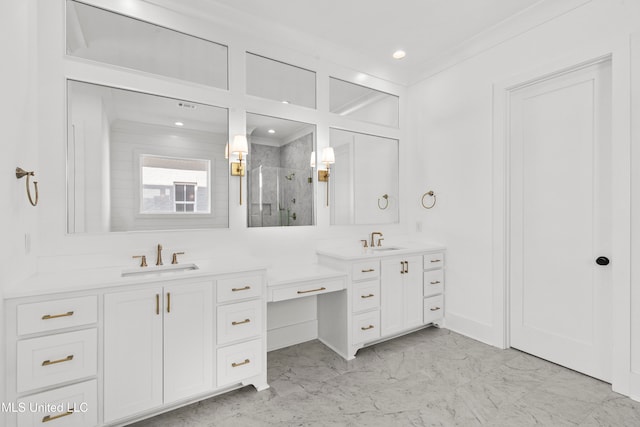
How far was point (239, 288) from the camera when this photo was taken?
2.02 meters

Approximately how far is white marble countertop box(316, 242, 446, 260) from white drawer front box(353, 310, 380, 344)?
518mm

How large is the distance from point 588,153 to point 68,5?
382 cm

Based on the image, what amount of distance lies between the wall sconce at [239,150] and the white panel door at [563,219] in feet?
7.79

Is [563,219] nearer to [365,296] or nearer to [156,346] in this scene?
[365,296]

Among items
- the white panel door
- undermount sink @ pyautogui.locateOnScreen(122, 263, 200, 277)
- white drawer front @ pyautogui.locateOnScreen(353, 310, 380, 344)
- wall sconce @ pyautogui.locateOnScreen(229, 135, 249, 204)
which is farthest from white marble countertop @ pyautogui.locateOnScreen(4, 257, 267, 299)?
the white panel door

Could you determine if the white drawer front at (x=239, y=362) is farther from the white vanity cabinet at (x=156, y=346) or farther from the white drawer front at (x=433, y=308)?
the white drawer front at (x=433, y=308)

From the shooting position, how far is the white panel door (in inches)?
87.7

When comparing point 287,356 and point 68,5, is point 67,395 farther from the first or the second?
point 68,5

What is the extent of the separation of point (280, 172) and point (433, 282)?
193cm

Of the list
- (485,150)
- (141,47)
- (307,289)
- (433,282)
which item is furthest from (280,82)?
(433,282)

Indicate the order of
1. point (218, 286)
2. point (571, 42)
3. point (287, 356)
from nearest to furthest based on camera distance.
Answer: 1. point (218, 286)
2. point (571, 42)
3. point (287, 356)

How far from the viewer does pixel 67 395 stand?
1544mm

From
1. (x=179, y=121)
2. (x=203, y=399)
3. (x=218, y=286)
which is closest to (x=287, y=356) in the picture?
(x=203, y=399)

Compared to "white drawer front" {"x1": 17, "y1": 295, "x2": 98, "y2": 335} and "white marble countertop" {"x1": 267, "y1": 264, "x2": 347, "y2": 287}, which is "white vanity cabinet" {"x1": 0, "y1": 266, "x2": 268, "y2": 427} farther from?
"white marble countertop" {"x1": 267, "y1": 264, "x2": 347, "y2": 287}
